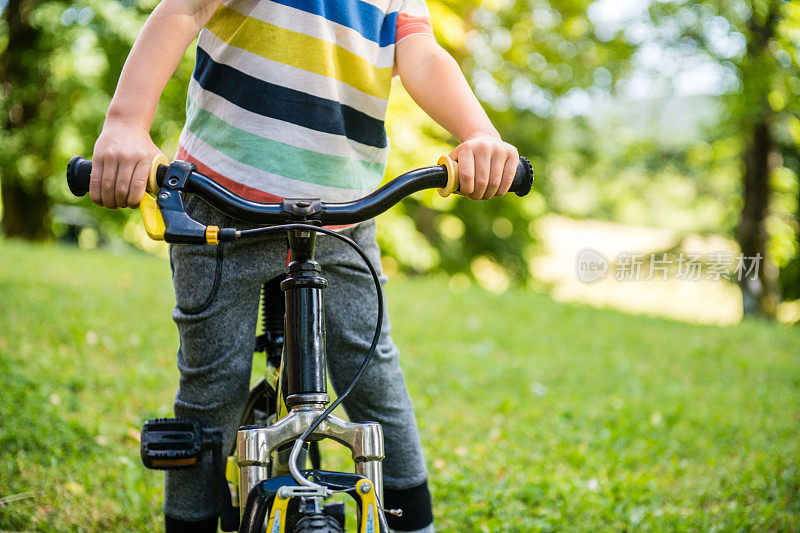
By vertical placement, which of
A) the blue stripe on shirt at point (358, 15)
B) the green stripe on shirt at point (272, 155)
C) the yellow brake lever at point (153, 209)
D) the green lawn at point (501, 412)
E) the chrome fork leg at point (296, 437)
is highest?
the blue stripe on shirt at point (358, 15)

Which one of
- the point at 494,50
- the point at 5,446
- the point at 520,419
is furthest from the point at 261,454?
the point at 494,50

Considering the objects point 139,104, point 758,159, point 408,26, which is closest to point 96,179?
point 139,104

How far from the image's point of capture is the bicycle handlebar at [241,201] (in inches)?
43.1

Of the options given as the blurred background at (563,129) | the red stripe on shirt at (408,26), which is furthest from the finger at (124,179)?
the blurred background at (563,129)

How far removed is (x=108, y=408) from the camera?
3.64 metres

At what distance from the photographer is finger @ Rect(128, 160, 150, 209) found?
1.09 meters

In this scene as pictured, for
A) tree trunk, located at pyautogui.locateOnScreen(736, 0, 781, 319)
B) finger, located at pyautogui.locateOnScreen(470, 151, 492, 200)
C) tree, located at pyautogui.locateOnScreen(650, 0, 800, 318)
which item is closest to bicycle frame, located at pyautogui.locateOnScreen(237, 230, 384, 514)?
finger, located at pyautogui.locateOnScreen(470, 151, 492, 200)

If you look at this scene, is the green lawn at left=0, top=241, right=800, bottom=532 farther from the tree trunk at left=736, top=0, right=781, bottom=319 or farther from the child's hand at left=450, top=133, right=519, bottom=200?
the tree trunk at left=736, top=0, right=781, bottom=319

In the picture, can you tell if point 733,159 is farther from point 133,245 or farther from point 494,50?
point 133,245

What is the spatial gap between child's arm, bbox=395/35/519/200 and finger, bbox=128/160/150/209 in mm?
526

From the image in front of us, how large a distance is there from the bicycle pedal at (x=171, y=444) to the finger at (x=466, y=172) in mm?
886

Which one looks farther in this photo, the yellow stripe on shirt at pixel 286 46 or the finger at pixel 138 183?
the yellow stripe on shirt at pixel 286 46

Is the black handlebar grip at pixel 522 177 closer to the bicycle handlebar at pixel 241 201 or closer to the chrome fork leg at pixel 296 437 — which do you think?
the bicycle handlebar at pixel 241 201

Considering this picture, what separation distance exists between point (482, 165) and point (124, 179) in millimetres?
600
